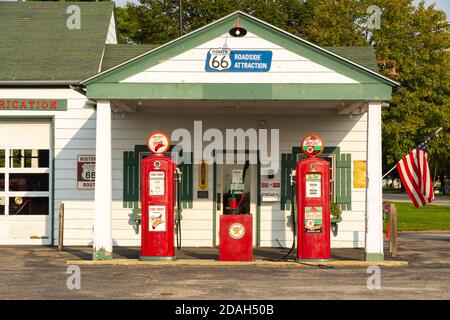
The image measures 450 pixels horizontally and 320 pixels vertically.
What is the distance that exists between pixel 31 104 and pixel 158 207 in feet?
17.7

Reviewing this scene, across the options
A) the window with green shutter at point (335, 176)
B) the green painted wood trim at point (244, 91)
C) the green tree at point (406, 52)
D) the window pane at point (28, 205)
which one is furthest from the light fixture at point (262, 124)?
the green tree at point (406, 52)

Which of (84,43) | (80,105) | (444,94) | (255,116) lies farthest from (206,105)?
(444,94)

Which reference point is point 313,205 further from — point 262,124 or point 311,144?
point 262,124

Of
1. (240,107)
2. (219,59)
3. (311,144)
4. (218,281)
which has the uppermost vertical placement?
(219,59)

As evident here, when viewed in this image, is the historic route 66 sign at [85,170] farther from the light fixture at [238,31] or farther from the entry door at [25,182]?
the light fixture at [238,31]

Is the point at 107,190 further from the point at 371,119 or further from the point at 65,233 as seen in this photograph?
the point at 371,119

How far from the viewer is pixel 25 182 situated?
19766mm

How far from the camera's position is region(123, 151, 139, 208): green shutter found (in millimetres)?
19203

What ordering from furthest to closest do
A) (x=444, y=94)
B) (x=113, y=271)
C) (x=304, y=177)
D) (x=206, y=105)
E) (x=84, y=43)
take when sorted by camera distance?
1. (x=444, y=94)
2. (x=84, y=43)
3. (x=206, y=105)
4. (x=304, y=177)
5. (x=113, y=271)

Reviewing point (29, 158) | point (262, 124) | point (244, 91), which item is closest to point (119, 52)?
point (29, 158)

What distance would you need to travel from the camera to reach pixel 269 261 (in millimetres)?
15750

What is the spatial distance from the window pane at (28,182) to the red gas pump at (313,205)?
709 centimetres

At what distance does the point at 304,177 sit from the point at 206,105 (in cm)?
349

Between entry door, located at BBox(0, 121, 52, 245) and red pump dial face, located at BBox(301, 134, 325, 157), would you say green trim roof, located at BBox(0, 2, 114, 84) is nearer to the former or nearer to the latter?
entry door, located at BBox(0, 121, 52, 245)
